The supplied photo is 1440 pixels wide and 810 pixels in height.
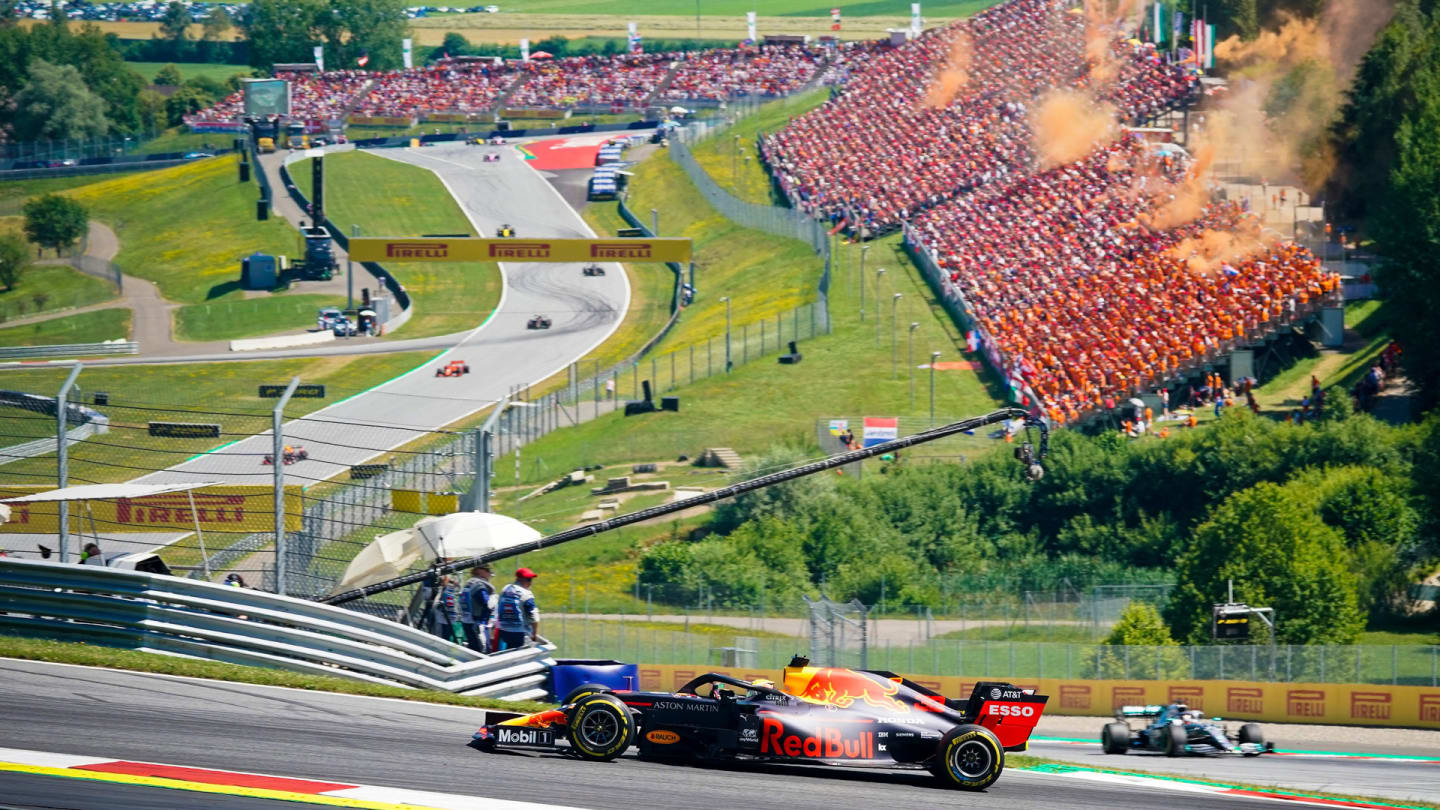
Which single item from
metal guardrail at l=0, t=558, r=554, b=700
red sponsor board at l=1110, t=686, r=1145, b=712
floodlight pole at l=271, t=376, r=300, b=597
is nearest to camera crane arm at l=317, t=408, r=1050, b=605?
metal guardrail at l=0, t=558, r=554, b=700

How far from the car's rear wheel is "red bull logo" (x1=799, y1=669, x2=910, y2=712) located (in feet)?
37.7

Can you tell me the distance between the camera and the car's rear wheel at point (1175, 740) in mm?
25984

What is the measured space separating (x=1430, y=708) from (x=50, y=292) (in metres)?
74.1

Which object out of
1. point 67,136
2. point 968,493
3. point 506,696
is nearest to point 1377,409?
point 968,493

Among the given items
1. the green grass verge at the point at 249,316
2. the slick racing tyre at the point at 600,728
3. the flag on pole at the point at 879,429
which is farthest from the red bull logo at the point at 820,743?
the green grass verge at the point at 249,316

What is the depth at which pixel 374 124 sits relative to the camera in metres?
127

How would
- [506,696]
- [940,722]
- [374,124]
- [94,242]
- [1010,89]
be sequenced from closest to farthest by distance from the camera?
[940,722]
[506,696]
[1010,89]
[94,242]
[374,124]

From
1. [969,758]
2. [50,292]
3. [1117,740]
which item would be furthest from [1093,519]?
[50,292]

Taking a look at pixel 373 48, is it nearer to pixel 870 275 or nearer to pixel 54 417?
pixel 870 275

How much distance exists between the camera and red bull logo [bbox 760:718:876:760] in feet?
51.6

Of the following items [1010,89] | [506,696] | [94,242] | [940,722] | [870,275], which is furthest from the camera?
[94,242]

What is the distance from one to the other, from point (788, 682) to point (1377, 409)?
38503 mm

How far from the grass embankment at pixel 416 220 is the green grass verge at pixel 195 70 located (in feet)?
203

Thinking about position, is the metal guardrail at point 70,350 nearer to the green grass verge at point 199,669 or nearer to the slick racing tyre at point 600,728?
the green grass verge at point 199,669
